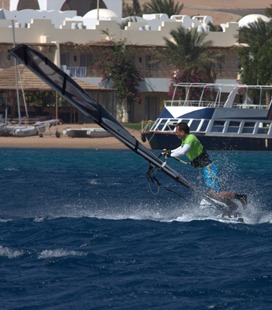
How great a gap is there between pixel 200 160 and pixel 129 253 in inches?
118

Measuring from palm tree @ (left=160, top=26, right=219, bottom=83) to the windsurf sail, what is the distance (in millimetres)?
51482

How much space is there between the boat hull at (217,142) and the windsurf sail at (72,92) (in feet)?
116

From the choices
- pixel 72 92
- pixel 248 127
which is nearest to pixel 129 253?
pixel 72 92

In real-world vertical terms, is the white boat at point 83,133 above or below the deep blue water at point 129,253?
below

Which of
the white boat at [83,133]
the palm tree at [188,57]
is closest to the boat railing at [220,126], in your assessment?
the white boat at [83,133]

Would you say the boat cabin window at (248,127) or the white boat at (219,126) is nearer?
the white boat at (219,126)

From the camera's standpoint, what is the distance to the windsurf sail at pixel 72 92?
19.2m

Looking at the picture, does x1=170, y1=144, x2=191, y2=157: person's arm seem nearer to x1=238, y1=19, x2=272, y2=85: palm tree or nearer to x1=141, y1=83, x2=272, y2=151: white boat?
x1=141, y1=83, x2=272, y2=151: white boat

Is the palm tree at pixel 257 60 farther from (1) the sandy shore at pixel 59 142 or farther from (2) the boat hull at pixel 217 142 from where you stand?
(1) the sandy shore at pixel 59 142

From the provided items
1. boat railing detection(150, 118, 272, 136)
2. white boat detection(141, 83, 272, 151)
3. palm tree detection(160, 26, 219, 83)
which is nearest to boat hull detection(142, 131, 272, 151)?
white boat detection(141, 83, 272, 151)

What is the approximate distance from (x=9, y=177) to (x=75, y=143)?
2107cm

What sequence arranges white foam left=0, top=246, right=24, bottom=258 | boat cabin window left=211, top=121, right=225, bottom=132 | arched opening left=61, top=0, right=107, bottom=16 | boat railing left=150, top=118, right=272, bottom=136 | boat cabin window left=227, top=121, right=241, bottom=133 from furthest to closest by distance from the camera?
1. arched opening left=61, top=0, right=107, bottom=16
2. boat cabin window left=227, top=121, right=241, bottom=133
3. boat cabin window left=211, top=121, right=225, bottom=132
4. boat railing left=150, top=118, right=272, bottom=136
5. white foam left=0, top=246, right=24, bottom=258

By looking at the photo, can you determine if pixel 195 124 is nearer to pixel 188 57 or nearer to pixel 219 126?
pixel 219 126

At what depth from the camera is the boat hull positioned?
186 ft
